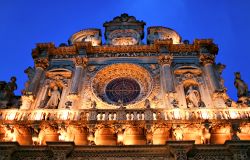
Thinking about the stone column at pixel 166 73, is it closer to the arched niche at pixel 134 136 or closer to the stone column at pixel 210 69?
the stone column at pixel 210 69

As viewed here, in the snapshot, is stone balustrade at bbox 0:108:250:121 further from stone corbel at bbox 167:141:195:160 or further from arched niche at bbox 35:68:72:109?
stone corbel at bbox 167:141:195:160

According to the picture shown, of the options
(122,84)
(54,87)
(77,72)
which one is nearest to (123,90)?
(122,84)

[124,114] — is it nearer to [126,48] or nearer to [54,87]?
[54,87]

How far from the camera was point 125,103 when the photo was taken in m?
17.2

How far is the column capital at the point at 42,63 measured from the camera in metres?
19.1

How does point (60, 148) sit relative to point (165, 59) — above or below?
below

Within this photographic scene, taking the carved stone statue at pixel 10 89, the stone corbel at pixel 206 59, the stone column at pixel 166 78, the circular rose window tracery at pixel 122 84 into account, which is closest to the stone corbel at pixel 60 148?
the circular rose window tracery at pixel 122 84

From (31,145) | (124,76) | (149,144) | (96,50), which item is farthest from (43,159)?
(96,50)

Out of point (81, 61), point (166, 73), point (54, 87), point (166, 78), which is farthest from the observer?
point (81, 61)

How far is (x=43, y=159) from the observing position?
516 inches

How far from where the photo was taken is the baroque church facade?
13156 millimetres

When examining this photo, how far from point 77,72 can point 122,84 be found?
2693mm

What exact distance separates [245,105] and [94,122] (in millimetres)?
7417

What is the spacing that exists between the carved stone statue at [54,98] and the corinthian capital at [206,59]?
8559mm
